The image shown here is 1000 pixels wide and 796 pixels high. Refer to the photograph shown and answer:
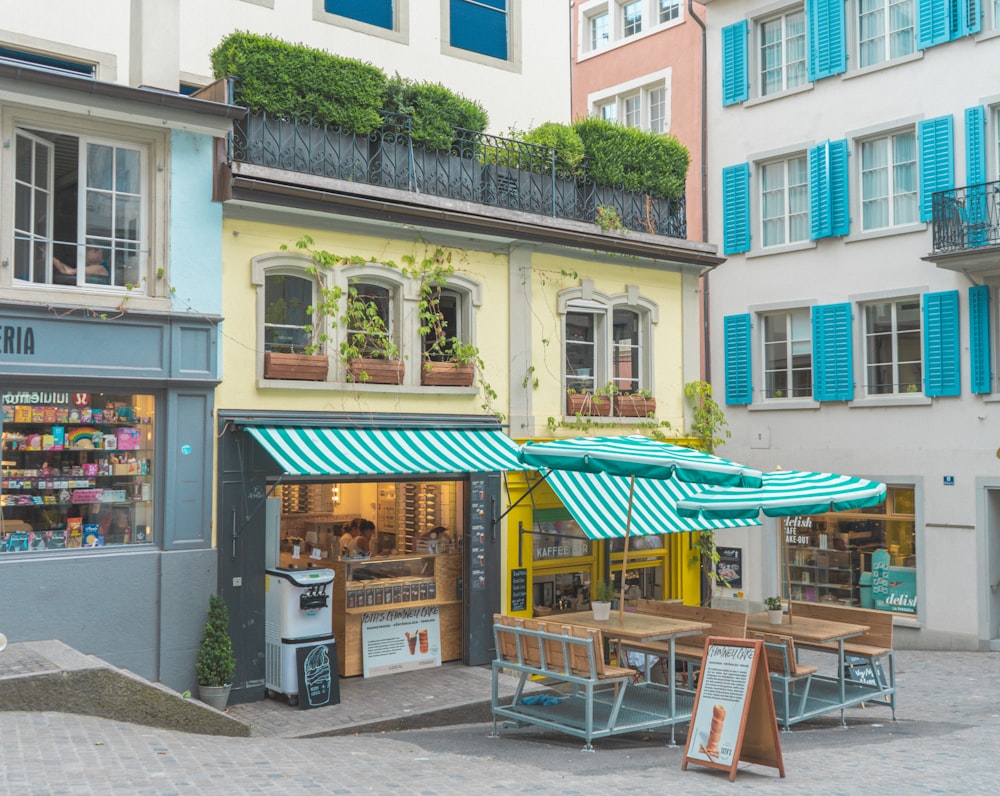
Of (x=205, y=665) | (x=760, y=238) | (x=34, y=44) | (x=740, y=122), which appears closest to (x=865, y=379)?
(x=760, y=238)

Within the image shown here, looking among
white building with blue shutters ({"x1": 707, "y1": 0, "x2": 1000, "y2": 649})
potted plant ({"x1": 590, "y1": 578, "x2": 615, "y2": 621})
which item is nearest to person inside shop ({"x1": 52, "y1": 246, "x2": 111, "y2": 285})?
potted plant ({"x1": 590, "y1": 578, "x2": 615, "y2": 621})

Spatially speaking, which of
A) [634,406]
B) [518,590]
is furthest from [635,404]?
[518,590]

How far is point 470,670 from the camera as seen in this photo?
1376 centimetres

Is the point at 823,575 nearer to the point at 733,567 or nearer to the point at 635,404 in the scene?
the point at 733,567

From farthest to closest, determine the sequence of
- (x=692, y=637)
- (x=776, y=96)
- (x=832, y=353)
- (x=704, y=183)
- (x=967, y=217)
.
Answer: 1. (x=704, y=183)
2. (x=776, y=96)
3. (x=832, y=353)
4. (x=967, y=217)
5. (x=692, y=637)

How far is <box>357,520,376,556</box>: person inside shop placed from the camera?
1401 centimetres

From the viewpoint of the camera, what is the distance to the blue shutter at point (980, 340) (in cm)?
1748

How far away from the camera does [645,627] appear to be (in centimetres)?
1080

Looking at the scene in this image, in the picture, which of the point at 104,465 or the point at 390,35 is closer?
the point at 104,465

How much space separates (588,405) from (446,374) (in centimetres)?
258

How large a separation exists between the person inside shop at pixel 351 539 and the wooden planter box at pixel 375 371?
2172mm

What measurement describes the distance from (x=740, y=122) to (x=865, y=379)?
235 inches

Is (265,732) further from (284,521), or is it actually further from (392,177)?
(392,177)

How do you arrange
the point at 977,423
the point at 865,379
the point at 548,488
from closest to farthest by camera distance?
1. the point at 548,488
2. the point at 977,423
3. the point at 865,379
